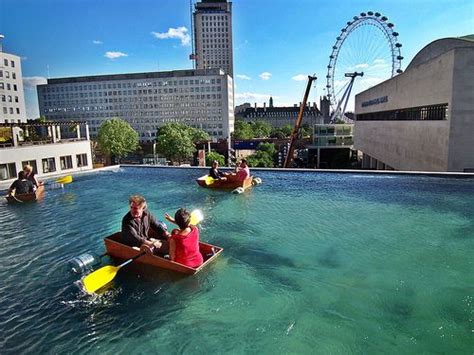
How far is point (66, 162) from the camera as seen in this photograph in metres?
34.5

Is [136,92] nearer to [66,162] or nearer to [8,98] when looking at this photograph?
[8,98]

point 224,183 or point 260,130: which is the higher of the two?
point 260,130

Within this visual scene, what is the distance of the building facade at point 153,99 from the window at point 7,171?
97237 mm

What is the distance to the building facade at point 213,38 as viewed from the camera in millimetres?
176000

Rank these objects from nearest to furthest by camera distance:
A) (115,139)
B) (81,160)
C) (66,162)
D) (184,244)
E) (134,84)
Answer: (184,244) → (66,162) → (81,160) → (115,139) → (134,84)

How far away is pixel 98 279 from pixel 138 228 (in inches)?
59.2

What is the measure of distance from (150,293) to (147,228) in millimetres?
1882

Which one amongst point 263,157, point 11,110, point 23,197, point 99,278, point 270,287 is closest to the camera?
point 270,287

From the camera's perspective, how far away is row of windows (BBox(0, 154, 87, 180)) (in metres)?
29.1

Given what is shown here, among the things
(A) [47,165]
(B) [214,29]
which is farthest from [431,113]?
(B) [214,29]

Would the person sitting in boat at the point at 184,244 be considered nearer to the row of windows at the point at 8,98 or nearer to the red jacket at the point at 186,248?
the red jacket at the point at 186,248

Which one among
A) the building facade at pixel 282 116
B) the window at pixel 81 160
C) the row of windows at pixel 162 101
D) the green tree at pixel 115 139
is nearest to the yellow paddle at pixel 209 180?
the window at pixel 81 160

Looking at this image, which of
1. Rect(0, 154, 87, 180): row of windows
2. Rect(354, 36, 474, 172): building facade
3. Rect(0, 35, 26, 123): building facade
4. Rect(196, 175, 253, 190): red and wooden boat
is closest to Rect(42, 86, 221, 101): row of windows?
Rect(0, 35, 26, 123): building facade

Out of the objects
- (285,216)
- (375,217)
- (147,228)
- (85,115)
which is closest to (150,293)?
(147,228)
